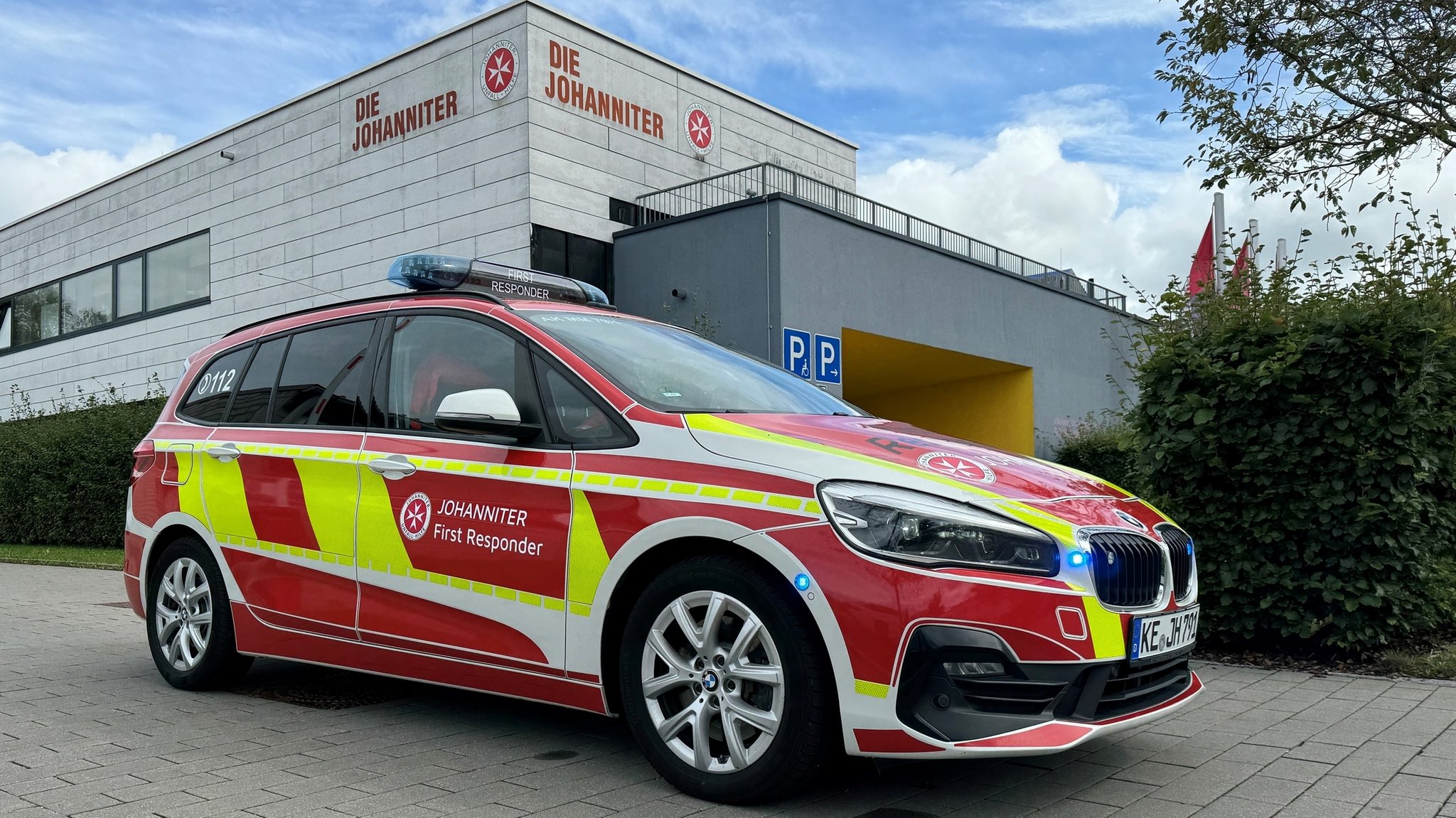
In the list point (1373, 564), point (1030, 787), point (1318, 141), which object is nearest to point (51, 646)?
point (1030, 787)

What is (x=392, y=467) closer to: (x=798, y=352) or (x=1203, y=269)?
(x=1203, y=269)

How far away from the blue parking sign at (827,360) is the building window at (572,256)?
12.0ft

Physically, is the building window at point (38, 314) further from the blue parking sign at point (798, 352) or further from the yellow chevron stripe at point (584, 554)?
the yellow chevron stripe at point (584, 554)

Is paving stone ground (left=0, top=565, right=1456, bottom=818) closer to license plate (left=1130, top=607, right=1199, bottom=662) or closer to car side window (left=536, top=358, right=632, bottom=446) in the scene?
license plate (left=1130, top=607, right=1199, bottom=662)

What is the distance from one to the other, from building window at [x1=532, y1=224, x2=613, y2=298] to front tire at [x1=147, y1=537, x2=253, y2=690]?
12.6m

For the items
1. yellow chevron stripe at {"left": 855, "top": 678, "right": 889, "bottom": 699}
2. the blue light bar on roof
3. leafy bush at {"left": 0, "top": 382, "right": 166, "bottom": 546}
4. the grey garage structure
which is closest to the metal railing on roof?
the grey garage structure

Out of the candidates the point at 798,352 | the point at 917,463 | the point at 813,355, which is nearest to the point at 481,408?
the point at 917,463

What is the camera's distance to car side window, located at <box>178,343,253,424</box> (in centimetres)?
575

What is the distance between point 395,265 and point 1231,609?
15.8ft

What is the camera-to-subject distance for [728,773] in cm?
358

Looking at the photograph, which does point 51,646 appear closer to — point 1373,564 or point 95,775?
point 95,775

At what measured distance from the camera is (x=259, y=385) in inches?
219

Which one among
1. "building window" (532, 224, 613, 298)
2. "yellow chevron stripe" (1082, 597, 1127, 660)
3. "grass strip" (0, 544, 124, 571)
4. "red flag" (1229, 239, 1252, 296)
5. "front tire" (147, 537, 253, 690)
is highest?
"building window" (532, 224, 613, 298)

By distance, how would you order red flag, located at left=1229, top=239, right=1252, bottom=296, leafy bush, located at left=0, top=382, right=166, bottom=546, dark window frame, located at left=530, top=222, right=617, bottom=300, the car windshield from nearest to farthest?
the car windshield < red flag, located at left=1229, top=239, right=1252, bottom=296 < leafy bush, located at left=0, top=382, right=166, bottom=546 < dark window frame, located at left=530, top=222, right=617, bottom=300
